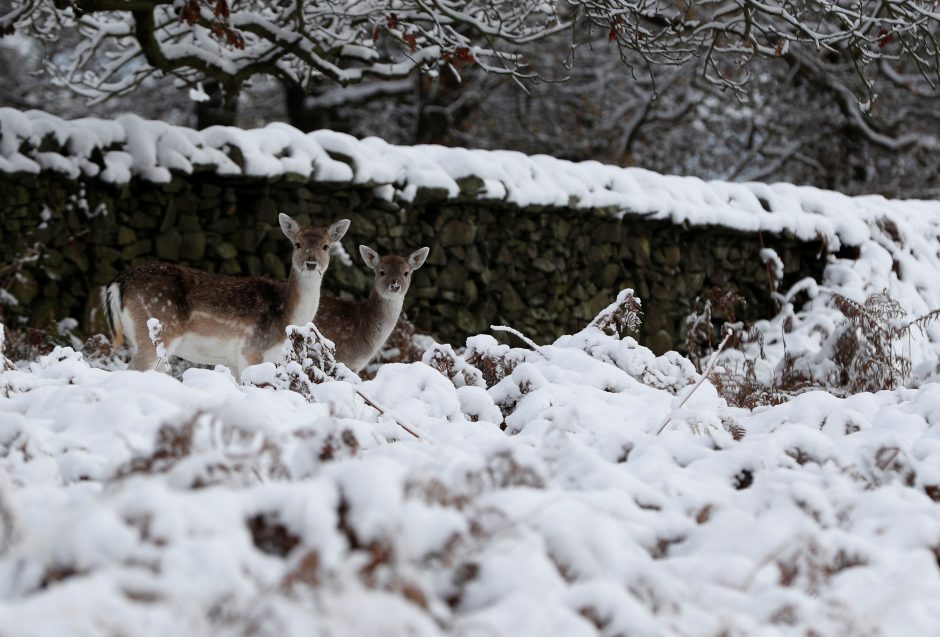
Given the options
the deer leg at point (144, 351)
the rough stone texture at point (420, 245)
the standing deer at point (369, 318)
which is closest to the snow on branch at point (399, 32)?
the rough stone texture at point (420, 245)

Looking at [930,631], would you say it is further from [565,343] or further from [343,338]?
[343,338]

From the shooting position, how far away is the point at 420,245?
920cm

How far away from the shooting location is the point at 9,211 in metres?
7.74

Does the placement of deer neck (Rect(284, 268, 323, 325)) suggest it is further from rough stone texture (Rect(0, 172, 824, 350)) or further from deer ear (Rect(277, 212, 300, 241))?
rough stone texture (Rect(0, 172, 824, 350))

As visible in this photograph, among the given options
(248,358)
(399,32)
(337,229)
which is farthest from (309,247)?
(399,32)

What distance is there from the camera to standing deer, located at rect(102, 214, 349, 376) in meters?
6.66

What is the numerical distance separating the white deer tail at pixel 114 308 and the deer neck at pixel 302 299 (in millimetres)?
1121

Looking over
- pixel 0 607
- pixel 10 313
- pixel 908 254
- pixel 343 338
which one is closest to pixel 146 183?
pixel 10 313

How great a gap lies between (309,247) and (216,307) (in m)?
0.78

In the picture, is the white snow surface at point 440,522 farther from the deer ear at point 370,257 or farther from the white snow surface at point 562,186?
the white snow surface at point 562,186

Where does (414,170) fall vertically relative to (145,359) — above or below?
above

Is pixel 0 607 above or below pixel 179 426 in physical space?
above

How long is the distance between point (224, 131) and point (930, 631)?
7271mm

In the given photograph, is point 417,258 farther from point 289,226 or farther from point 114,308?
point 114,308
